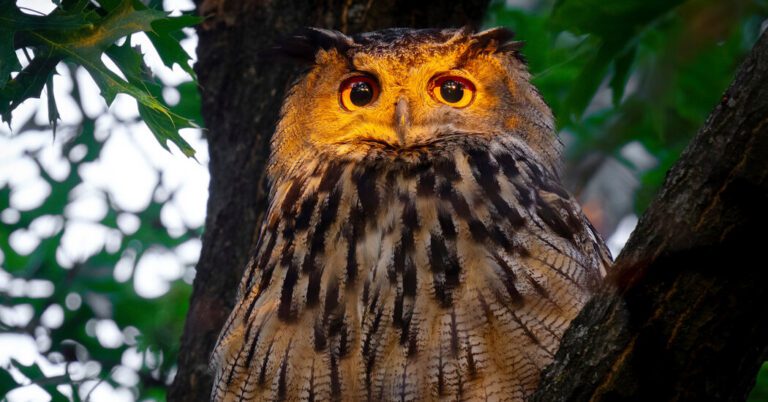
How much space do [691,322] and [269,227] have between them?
4.24ft

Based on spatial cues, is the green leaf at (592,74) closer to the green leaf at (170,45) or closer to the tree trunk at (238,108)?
the tree trunk at (238,108)

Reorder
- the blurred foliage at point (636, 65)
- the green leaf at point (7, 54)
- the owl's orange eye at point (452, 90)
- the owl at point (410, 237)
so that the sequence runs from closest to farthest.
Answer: the blurred foliage at point (636, 65) → the green leaf at point (7, 54) → the owl at point (410, 237) → the owl's orange eye at point (452, 90)

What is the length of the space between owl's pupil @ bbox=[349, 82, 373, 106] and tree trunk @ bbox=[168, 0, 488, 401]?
413mm

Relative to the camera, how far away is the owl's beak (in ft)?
8.00

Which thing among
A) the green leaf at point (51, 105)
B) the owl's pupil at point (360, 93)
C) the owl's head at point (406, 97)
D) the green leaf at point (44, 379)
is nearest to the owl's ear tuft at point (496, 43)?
the owl's head at point (406, 97)

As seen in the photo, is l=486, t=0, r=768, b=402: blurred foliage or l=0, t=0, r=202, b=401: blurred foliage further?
l=0, t=0, r=202, b=401: blurred foliage

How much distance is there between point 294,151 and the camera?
8.86 ft

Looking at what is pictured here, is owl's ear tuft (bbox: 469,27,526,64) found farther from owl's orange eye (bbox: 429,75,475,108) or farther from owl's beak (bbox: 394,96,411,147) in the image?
owl's beak (bbox: 394,96,411,147)

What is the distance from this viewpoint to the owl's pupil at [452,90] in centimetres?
261

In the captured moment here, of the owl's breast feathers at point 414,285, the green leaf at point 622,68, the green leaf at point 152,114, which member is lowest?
the owl's breast feathers at point 414,285

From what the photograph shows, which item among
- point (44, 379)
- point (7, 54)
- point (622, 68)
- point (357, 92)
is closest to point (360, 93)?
point (357, 92)

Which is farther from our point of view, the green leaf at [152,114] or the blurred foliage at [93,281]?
the blurred foliage at [93,281]

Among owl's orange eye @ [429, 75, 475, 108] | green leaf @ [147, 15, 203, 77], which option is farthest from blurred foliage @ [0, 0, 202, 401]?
owl's orange eye @ [429, 75, 475, 108]

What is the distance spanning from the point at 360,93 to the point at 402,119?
241 millimetres
